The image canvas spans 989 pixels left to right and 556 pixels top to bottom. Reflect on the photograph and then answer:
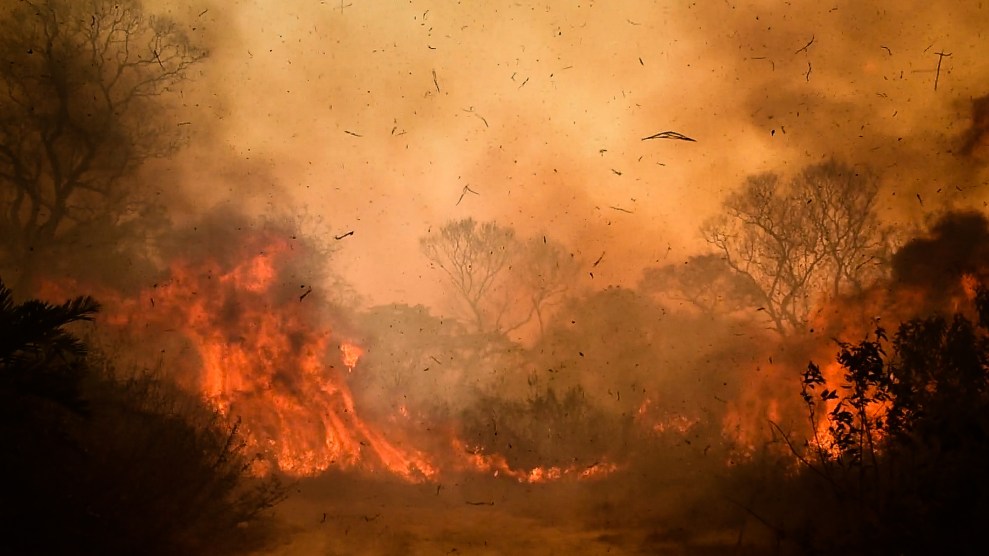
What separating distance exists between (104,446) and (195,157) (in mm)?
3029

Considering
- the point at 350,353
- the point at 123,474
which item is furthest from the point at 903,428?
the point at 123,474

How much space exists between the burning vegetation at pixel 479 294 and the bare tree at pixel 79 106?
0.08ft

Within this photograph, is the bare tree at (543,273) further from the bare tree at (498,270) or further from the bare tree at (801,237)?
the bare tree at (801,237)

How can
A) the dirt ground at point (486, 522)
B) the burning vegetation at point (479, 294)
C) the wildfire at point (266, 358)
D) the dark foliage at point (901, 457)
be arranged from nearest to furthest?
the dark foliage at point (901, 457) → the dirt ground at point (486, 522) → the burning vegetation at point (479, 294) → the wildfire at point (266, 358)

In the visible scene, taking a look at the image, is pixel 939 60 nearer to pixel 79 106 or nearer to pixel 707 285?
pixel 707 285

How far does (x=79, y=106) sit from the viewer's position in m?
6.98

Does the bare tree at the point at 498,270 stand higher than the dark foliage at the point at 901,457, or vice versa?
the bare tree at the point at 498,270

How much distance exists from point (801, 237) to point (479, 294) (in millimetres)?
3474

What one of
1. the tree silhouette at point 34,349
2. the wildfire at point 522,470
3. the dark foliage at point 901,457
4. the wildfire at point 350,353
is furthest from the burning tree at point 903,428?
the tree silhouette at point 34,349

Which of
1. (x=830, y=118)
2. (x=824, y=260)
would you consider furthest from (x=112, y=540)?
(x=830, y=118)

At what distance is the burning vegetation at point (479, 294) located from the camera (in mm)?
6430

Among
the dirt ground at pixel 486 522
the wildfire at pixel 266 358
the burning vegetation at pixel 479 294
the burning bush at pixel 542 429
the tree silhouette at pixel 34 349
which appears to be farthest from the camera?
the burning bush at pixel 542 429

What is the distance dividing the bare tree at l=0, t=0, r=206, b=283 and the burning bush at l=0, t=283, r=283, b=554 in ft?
5.65

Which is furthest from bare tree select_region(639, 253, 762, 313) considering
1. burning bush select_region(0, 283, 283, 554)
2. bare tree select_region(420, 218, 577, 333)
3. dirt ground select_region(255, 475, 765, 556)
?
burning bush select_region(0, 283, 283, 554)
